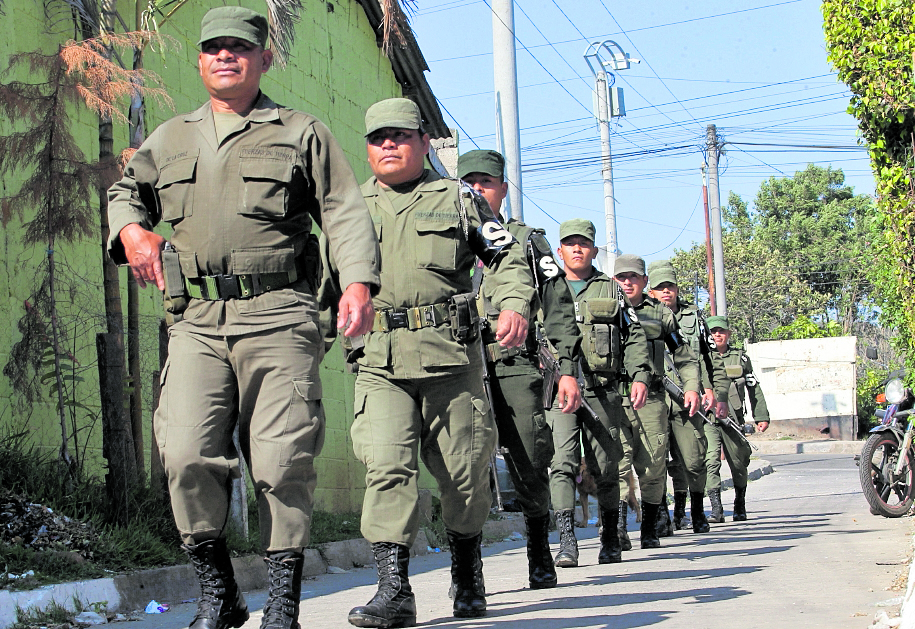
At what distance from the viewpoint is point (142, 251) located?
4168 millimetres

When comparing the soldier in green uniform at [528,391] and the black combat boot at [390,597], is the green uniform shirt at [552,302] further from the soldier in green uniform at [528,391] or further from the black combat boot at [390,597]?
the black combat boot at [390,597]

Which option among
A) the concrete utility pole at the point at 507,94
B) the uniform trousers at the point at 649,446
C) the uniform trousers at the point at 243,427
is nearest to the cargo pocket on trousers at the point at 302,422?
the uniform trousers at the point at 243,427

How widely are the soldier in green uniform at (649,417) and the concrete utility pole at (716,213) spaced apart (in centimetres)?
2392

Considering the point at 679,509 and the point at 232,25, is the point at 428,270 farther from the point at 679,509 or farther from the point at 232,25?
the point at 679,509

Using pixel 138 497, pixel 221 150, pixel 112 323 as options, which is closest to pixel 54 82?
pixel 112 323

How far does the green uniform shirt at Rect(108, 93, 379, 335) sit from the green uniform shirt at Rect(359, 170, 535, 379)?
86cm

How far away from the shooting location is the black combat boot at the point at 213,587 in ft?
13.8

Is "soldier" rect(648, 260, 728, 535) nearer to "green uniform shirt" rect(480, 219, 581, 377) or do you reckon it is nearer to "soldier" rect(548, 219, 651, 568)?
"soldier" rect(548, 219, 651, 568)

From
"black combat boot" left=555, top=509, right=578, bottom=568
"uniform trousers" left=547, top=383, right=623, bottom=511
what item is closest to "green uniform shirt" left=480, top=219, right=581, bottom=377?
"uniform trousers" left=547, top=383, right=623, bottom=511

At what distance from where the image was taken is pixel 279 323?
13.9 ft

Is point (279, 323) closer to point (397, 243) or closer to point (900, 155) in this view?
point (397, 243)

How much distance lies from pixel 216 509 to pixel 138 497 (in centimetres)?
400

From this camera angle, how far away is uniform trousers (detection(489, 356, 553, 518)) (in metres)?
6.42

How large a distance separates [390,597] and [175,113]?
20.6 feet
